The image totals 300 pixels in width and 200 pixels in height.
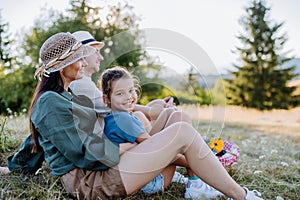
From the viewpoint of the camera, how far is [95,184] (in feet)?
5.99

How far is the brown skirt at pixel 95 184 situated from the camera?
1.79 m

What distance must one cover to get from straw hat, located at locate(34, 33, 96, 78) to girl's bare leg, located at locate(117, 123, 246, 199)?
0.63 meters

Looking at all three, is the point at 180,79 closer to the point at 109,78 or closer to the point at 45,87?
the point at 109,78

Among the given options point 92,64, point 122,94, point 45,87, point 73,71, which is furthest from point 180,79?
point 45,87

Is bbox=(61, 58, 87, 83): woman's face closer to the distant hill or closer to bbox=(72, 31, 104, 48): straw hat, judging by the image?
bbox=(72, 31, 104, 48): straw hat

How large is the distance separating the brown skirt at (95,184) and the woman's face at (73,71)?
1.81 feet

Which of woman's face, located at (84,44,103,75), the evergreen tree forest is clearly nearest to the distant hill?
woman's face, located at (84,44,103,75)

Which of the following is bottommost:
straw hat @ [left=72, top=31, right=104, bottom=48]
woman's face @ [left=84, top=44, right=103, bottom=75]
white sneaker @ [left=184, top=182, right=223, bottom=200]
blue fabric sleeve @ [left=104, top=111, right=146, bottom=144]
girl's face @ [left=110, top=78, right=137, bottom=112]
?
white sneaker @ [left=184, top=182, right=223, bottom=200]

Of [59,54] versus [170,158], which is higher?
[59,54]

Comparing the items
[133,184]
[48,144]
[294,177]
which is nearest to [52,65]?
[48,144]

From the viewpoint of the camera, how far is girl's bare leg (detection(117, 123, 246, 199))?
1.77 m

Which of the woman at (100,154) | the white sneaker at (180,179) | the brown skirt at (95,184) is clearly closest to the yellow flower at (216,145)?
the white sneaker at (180,179)

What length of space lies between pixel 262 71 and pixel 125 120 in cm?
1759

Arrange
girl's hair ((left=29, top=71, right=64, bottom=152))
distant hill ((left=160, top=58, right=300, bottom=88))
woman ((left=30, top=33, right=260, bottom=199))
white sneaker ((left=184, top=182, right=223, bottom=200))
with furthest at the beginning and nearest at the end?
distant hill ((left=160, top=58, right=300, bottom=88)) → white sneaker ((left=184, top=182, right=223, bottom=200)) → girl's hair ((left=29, top=71, right=64, bottom=152)) → woman ((left=30, top=33, right=260, bottom=199))
